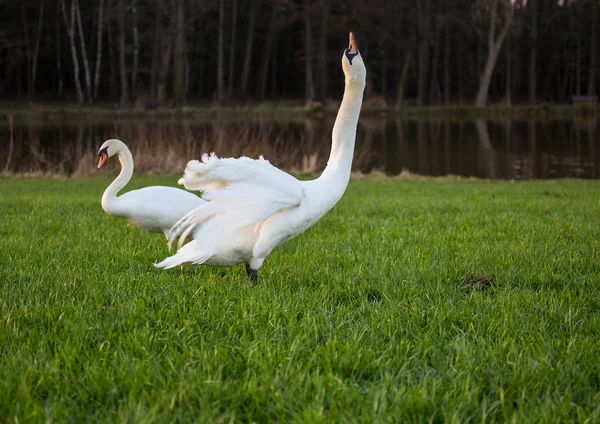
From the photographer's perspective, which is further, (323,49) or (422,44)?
(422,44)

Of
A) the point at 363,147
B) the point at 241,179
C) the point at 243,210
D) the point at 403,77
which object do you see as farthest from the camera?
the point at 403,77

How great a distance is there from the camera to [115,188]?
22.2 feet

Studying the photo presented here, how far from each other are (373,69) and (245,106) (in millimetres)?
20172

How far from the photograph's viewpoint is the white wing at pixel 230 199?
4.08m

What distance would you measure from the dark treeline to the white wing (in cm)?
4113

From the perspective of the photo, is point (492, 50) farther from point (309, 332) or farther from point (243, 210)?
point (309, 332)

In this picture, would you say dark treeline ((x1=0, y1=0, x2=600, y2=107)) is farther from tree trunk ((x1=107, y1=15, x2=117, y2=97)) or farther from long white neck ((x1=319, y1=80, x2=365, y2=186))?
long white neck ((x1=319, y1=80, x2=365, y2=186))

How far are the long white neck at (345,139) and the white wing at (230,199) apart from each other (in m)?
0.34

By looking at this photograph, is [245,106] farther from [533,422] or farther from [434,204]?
[533,422]

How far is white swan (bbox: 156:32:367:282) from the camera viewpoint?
4105 millimetres

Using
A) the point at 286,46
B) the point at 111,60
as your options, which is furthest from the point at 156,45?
the point at 286,46

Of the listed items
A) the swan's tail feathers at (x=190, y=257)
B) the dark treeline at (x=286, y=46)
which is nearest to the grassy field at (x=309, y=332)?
the swan's tail feathers at (x=190, y=257)

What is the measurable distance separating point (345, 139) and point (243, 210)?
3.13 feet

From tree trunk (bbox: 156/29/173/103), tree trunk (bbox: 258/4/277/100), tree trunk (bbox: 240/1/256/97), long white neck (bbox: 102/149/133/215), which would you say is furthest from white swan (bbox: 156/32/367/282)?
tree trunk (bbox: 258/4/277/100)
